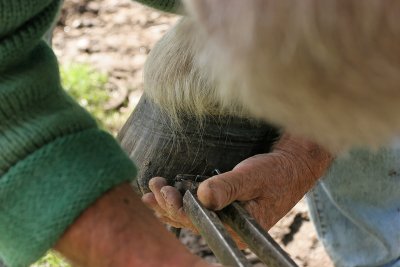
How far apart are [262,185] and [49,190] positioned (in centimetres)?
42

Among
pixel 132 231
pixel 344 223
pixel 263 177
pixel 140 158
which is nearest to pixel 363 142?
pixel 132 231

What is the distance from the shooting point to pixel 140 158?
1124 mm

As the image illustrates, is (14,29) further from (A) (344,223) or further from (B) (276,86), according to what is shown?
(A) (344,223)

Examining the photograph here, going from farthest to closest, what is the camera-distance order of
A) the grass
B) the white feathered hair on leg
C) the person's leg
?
the grass → the person's leg → the white feathered hair on leg

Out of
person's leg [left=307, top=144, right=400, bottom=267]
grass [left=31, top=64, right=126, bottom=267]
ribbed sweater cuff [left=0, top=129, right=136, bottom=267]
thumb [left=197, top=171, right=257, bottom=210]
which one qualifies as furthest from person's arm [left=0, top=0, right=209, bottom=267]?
grass [left=31, top=64, right=126, bottom=267]

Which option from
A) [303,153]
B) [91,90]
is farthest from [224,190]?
[91,90]

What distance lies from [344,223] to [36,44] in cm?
85

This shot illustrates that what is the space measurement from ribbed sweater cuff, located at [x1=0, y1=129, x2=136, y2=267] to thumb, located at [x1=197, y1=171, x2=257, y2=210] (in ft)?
0.79

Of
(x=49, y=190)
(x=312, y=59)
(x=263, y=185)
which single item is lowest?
(x=263, y=185)

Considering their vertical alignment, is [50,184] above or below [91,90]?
above

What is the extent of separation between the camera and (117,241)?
65 cm

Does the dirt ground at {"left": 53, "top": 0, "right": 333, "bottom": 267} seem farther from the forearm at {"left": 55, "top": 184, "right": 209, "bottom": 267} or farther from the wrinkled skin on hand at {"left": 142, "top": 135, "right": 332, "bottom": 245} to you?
the forearm at {"left": 55, "top": 184, "right": 209, "bottom": 267}

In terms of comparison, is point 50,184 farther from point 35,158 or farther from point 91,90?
point 91,90

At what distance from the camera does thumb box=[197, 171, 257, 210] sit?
0.89 m
